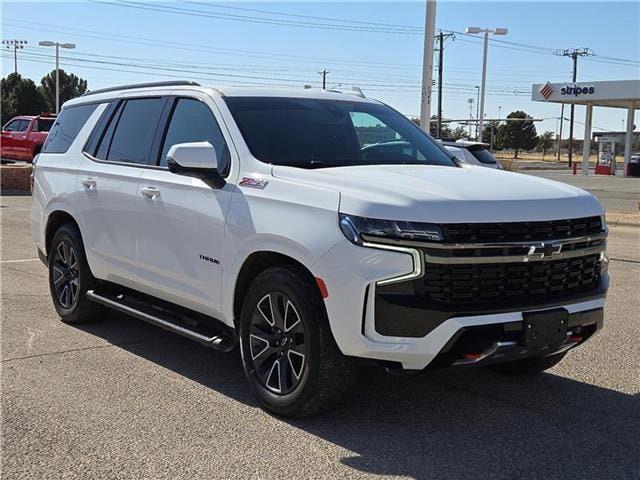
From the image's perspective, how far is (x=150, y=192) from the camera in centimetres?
525

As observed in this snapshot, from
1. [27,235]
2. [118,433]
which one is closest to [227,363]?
[118,433]

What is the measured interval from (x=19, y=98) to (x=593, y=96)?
51.6 metres

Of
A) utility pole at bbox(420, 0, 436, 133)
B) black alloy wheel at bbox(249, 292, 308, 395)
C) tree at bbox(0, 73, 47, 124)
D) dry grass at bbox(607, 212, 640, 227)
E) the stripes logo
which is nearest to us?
black alloy wheel at bbox(249, 292, 308, 395)

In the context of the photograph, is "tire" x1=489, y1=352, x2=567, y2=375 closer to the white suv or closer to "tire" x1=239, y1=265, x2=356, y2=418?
the white suv

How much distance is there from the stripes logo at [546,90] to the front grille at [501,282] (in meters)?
46.5

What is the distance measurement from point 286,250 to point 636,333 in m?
3.75

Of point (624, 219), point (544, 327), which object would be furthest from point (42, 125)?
point (544, 327)

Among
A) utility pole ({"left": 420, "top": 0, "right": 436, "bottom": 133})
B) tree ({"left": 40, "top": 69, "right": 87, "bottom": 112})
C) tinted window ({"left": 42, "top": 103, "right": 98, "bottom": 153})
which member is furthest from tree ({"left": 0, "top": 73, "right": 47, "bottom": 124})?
tinted window ({"left": 42, "top": 103, "right": 98, "bottom": 153})

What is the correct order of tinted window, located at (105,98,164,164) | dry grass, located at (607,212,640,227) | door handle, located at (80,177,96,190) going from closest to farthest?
tinted window, located at (105,98,164,164), door handle, located at (80,177,96,190), dry grass, located at (607,212,640,227)

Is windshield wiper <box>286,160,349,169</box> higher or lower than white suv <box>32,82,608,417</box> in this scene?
higher

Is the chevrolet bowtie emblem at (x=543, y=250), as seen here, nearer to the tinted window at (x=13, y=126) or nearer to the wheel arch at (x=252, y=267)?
the wheel arch at (x=252, y=267)

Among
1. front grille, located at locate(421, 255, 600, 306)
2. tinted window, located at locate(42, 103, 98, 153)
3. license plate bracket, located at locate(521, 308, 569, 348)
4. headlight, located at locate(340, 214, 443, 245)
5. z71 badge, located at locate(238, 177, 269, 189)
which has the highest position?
tinted window, located at locate(42, 103, 98, 153)

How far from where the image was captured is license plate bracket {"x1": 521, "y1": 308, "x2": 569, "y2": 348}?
12.8ft

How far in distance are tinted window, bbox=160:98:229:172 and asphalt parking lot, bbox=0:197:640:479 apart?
60.1 inches
